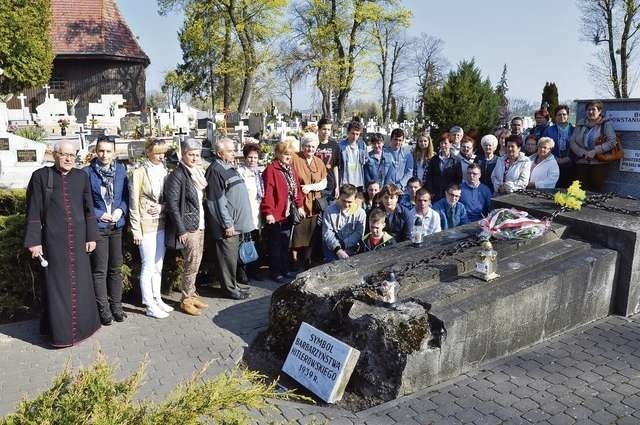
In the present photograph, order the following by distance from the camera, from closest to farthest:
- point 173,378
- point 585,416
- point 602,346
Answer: point 585,416 < point 173,378 < point 602,346

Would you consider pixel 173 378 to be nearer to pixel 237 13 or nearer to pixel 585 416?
pixel 585 416

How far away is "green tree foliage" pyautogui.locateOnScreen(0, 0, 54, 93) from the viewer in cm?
2731

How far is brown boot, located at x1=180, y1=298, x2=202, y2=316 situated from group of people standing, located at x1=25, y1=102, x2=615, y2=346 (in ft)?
0.05

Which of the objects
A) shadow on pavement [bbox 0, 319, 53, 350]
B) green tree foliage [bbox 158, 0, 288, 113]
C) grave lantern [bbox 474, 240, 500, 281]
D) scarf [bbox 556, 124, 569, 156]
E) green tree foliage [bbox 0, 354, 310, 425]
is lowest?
shadow on pavement [bbox 0, 319, 53, 350]

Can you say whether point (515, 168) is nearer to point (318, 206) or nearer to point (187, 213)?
point (318, 206)

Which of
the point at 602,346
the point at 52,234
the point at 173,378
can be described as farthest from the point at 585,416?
the point at 52,234

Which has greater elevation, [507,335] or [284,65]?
[284,65]

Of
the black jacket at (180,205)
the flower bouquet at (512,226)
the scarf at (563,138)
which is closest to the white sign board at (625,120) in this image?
the scarf at (563,138)

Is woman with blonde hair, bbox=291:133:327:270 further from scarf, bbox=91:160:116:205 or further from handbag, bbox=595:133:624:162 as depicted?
handbag, bbox=595:133:624:162

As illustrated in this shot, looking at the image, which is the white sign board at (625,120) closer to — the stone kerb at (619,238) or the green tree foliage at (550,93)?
the stone kerb at (619,238)

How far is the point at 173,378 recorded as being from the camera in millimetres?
4219

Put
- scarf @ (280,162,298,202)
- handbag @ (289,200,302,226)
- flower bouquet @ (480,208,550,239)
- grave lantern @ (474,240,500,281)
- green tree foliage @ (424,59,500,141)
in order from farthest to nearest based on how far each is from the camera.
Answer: green tree foliage @ (424,59,500,141)
handbag @ (289,200,302,226)
scarf @ (280,162,298,202)
flower bouquet @ (480,208,550,239)
grave lantern @ (474,240,500,281)

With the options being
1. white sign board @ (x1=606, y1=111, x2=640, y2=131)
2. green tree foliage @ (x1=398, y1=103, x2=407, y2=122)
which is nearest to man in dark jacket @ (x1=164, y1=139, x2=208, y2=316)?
white sign board @ (x1=606, y1=111, x2=640, y2=131)

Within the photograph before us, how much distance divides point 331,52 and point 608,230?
2984 cm
